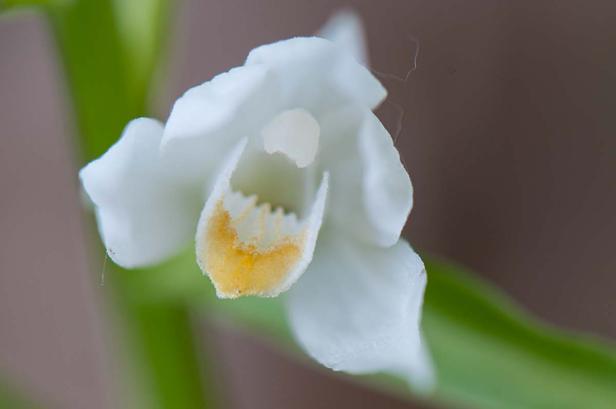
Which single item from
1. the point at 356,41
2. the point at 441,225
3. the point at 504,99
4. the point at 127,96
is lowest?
the point at 127,96

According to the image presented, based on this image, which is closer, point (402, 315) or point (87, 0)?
point (402, 315)

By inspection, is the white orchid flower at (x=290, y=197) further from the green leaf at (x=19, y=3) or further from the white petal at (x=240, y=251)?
the green leaf at (x=19, y=3)

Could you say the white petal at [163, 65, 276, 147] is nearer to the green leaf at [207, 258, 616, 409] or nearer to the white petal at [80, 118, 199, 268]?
the white petal at [80, 118, 199, 268]

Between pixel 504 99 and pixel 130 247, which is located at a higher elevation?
pixel 504 99

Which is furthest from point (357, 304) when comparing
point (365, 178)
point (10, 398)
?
point (10, 398)

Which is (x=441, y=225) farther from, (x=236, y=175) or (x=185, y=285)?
(x=236, y=175)

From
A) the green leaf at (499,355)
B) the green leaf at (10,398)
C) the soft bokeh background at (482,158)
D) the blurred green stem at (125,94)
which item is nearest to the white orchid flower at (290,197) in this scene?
the green leaf at (499,355)

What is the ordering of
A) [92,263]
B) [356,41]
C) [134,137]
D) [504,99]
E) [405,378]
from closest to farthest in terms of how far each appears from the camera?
[134,137] → [405,378] → [92,263] → [356,41] → [504,99]

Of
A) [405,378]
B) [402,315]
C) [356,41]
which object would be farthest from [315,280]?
[356,41]
